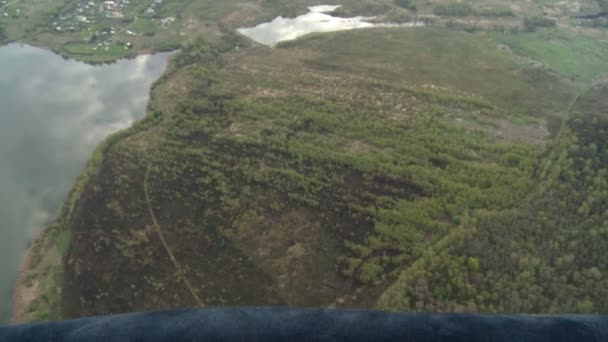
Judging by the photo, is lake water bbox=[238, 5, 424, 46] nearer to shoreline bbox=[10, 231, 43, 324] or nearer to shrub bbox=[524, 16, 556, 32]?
shrub bbox=[524, 16, 556, 32]

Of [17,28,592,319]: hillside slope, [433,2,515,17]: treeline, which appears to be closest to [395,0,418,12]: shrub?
[433,2,515,17]: treeline

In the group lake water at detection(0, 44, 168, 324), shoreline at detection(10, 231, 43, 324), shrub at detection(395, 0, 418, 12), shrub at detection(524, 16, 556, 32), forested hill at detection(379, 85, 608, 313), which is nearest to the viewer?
forested hill at detection(379, 85, 608, 313)

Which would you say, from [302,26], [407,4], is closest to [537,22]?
[407,4]

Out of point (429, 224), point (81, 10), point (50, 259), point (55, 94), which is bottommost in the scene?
point (50, 259)

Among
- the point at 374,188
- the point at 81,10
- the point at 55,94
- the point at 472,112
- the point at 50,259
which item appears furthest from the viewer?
the point at 81,10

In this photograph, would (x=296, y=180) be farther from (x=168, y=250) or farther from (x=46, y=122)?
(x=46, y=122)

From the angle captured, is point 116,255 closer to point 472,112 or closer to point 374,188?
point 374,188

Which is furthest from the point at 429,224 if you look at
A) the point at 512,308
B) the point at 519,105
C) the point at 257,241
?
the point at 519,105

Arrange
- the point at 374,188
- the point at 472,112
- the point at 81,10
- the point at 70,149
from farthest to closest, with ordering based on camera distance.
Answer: the point at 81,10 < the point at 472,112 < the point at 70,149 < the point at 374,188
